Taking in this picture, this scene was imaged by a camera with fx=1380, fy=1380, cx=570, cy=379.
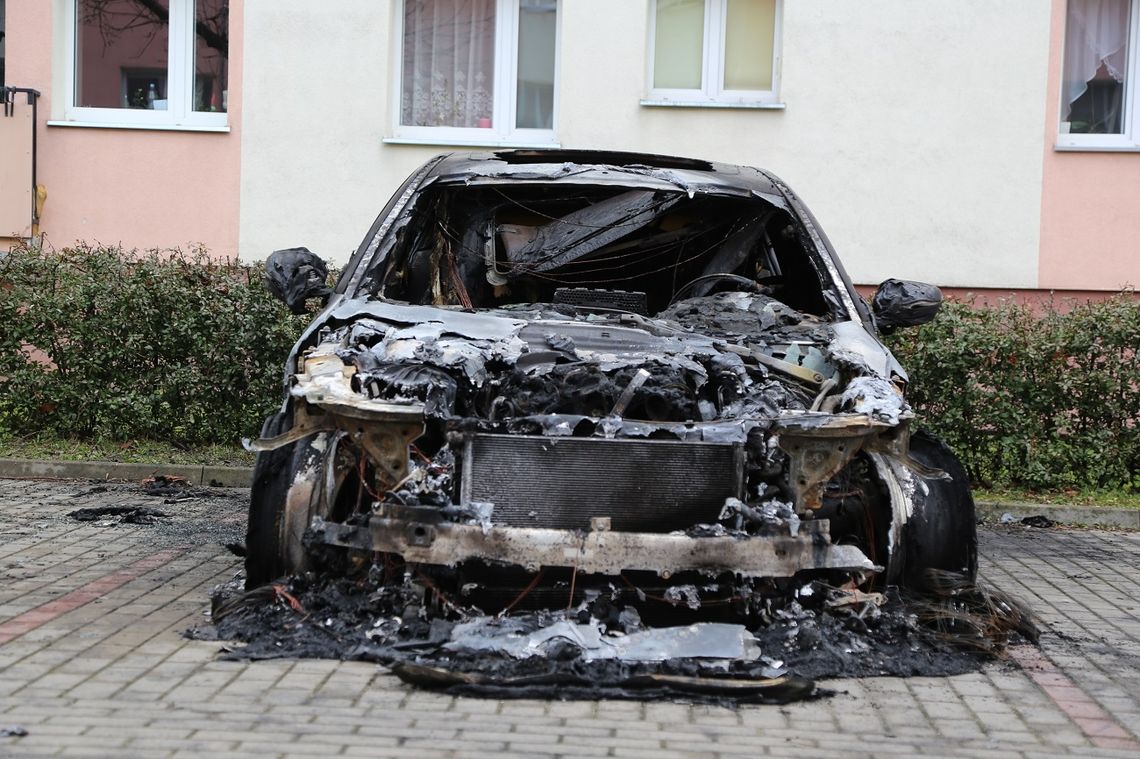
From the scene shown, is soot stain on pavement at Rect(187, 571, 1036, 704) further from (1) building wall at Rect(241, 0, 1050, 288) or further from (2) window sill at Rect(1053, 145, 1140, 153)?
(2) window sill at Rect(1053, 145, 1140, 153)

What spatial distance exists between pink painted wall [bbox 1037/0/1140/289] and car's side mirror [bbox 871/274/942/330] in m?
6.62

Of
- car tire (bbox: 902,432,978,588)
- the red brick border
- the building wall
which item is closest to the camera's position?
the red brick border

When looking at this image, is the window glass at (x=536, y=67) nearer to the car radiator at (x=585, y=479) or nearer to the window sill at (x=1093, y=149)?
the window sill at (x=1093, y=149)

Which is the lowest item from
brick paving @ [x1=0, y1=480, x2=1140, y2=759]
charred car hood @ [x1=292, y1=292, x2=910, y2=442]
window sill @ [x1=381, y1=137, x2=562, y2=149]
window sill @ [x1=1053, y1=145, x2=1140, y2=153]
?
brick paving @ [x1=0, y1=480, x2=1140, y2=759]

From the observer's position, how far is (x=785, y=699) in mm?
4500

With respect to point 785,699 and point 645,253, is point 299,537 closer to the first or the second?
point 785,699

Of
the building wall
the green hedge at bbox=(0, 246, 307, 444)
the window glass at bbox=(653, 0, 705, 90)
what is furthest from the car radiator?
the window glass at bbox=(653, 0, 705, 90)

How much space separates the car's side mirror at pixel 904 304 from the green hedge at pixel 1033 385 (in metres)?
2.67

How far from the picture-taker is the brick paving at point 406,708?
395 cm

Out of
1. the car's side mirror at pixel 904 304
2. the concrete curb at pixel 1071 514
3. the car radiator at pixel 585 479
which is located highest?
the car's side mirror at pixel 904 304

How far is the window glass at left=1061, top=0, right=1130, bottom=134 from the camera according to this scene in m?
12.9

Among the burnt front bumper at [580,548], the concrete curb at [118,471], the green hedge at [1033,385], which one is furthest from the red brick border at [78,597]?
the green hedge at [1033,385]

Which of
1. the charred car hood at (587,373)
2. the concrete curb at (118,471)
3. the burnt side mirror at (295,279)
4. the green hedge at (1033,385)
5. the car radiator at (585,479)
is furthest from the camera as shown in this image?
the concrete curb at (118,471)

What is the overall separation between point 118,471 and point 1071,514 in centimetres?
633
